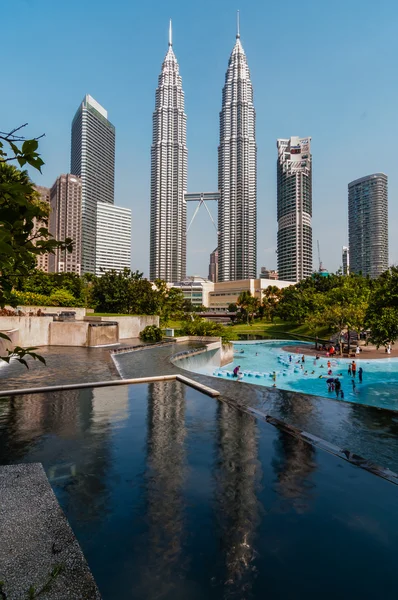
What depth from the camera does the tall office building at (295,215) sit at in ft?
575

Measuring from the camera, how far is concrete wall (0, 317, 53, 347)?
26.4 m

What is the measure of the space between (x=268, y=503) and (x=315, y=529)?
0.88 meters

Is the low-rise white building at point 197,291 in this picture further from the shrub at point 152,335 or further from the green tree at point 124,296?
the shrub at point 152,335

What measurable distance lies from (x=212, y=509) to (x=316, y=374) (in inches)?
1187

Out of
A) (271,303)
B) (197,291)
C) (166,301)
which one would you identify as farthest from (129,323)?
(197,291)

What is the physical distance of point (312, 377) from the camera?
32.0 m

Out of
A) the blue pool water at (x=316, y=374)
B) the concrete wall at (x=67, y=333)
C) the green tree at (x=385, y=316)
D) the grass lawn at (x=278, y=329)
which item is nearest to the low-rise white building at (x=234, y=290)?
the grass lawn at (x=278, y=329)

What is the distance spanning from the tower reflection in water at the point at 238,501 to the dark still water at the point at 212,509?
0.02 meters

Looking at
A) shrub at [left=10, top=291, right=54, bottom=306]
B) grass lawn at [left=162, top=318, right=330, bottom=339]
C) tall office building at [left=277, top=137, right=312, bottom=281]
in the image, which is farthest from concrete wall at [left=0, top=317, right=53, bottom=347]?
tall office building at [left=277, top=137, right=312, bottom=281]

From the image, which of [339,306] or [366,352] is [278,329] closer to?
[339,306]

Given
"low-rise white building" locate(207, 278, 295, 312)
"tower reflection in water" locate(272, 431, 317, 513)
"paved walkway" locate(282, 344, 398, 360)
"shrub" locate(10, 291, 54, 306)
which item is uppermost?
"low-rise white building" locate(207, 278, 295, 312)

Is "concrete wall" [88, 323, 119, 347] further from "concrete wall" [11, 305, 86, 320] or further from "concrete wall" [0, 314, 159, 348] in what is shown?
"concrete wall" [11, 305, 86, 320]

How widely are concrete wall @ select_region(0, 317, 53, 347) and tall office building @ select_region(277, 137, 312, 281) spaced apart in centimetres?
15462

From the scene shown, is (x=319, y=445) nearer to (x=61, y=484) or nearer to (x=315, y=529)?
(x=315, y=529)
